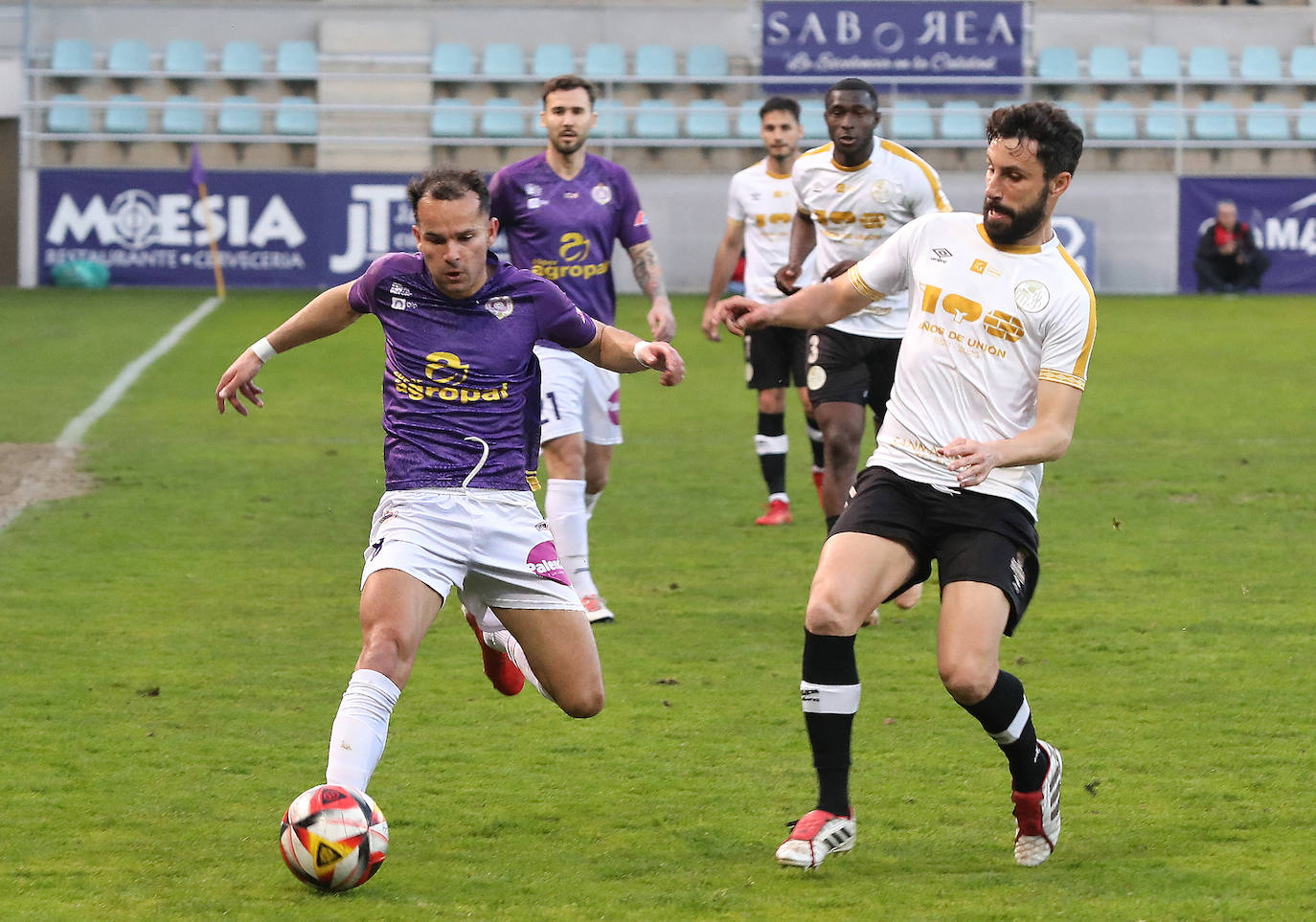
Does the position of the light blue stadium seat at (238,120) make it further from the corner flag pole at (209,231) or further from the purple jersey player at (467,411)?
the purple jersey player at (467,411)

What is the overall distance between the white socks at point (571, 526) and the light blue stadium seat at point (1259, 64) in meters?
24.4

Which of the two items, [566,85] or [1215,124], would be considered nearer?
[566,85]

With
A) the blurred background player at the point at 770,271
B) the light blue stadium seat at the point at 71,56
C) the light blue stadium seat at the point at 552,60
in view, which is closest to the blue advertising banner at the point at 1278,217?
the light blue stadium seat at the point at 552,60

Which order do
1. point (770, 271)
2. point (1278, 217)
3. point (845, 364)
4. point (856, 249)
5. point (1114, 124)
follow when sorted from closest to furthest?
point (845, 364)
point (856, 249)
point (770, 271)
point (1278, 217)
point (1114, 124)

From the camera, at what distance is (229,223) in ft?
86.2

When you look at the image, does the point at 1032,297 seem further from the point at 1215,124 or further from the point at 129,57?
the point at 129,57

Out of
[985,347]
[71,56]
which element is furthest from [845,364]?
[71,56]

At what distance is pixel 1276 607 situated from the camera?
27.1 feet

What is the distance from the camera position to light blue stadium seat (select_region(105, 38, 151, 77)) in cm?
2880

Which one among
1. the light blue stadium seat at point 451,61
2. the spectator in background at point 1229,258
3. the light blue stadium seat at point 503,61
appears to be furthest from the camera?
the light blue stadium seat at point 503,61

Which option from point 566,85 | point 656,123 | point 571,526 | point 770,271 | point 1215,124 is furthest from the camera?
point 1215,124

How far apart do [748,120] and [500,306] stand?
77.0ft

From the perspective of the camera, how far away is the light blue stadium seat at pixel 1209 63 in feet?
97.2

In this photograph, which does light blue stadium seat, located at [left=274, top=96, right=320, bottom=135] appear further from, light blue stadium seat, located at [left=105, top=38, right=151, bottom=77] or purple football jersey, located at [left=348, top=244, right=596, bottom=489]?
purple football jersey, located at [left=348, top=244, right=596, bottom=489]
